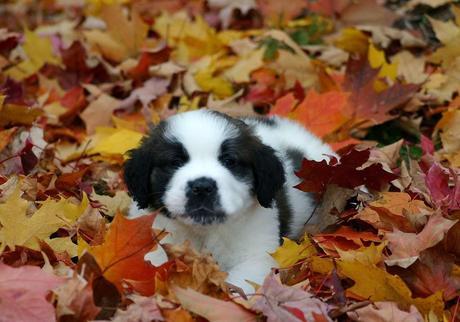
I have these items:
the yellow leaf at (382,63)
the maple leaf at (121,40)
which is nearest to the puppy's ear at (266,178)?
the yellow leaf at (382,63)

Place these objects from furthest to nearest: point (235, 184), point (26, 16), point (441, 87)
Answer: point (26, 16) < point (441, 87) < point (235, 184)

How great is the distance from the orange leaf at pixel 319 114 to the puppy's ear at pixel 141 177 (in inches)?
65.9

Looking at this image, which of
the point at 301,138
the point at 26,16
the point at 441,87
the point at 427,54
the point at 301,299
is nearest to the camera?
the point at 301,299

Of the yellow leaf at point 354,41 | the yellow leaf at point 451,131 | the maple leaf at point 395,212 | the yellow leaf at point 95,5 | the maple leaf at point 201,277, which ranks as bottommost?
the yellow leaf at point 95,5

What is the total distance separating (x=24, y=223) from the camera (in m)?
3.85

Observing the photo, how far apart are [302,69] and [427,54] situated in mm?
1059

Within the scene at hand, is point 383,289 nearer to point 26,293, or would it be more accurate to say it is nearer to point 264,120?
point 26,293

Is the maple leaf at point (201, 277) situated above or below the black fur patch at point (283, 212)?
above

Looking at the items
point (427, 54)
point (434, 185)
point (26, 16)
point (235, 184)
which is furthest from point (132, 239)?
point (26, 16)

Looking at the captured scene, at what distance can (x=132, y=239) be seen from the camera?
3500 mm

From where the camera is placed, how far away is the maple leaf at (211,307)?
3.20 meters

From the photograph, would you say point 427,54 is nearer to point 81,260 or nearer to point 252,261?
point 252,261

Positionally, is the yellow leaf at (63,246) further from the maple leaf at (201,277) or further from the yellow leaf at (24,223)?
the maple leaf at (201,277)

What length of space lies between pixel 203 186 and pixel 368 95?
7.56ft
